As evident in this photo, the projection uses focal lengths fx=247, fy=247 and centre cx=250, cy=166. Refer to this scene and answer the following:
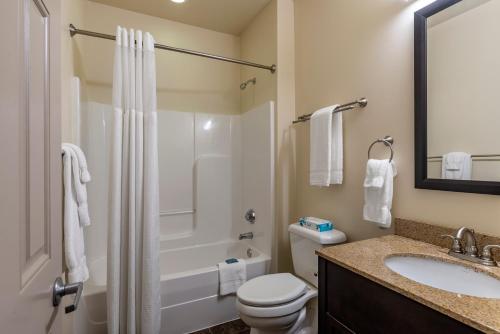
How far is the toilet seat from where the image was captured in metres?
1.35

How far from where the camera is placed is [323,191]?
179cm

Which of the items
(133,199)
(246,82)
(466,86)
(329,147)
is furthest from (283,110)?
(133,199)

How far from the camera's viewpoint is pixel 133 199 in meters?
1.54

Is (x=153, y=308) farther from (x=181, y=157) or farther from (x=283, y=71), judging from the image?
(x=283, y=71)

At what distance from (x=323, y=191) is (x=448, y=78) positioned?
96 centimetres

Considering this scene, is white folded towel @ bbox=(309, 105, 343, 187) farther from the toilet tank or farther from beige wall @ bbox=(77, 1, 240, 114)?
beige wall @ bbox=(77, 1, 240, 114)

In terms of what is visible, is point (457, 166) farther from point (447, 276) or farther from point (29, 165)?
point (29, 165)

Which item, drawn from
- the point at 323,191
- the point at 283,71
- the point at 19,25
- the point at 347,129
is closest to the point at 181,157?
the point at 283,71

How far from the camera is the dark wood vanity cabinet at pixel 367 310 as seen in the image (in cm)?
66

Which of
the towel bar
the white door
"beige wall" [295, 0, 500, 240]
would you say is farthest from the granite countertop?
the white door

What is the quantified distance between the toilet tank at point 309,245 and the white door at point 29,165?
1.26m

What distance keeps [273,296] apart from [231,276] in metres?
0.54

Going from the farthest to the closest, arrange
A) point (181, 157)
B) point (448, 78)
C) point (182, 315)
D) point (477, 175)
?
point (181, 157) < point (182, 315) < point (448, 78) < point (477, 175)

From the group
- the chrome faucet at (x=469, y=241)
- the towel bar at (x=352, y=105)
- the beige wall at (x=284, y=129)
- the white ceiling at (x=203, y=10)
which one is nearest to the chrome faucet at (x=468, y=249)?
the chrome faucet at (x=469, y=241)
